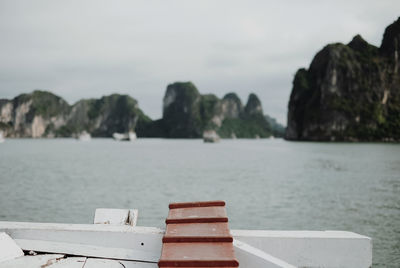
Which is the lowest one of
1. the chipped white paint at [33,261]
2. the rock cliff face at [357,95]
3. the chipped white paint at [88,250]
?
the chipped white paint at [33,261]

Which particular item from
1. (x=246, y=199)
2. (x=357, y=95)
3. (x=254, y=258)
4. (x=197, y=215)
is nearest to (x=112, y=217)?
(x=197, y=215)

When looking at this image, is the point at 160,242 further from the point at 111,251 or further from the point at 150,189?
the point at 150,189

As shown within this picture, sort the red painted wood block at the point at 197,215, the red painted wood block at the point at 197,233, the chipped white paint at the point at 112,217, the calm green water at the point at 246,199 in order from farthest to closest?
the calm green water at the point at 246,199 → the chipped white paint at the point at 112,217 → the red painted wood block at the point at 197,215 → the red painted wood block at the point at 197,233

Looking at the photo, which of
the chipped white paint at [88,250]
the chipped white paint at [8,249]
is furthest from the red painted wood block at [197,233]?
the chipped white paint at [8,249]

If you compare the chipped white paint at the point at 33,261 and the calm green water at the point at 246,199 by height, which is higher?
the chipped white paint at the point at 33,261

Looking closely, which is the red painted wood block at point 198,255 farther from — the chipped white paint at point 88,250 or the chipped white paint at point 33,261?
the chipped white paint at point 33,261

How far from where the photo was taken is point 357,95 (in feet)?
517

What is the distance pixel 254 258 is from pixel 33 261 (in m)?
2.25

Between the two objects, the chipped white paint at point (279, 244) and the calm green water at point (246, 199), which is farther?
the calm green water at point (246, 199)

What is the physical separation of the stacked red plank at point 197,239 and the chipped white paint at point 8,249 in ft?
5.33

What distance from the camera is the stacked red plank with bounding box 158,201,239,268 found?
280 centimetres

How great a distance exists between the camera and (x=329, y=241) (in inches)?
132

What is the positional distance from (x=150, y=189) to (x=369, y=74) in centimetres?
16576

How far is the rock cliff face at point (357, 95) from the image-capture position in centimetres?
15012
